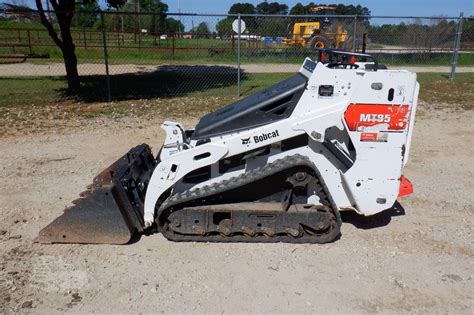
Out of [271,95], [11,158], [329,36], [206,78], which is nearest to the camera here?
[271,95]

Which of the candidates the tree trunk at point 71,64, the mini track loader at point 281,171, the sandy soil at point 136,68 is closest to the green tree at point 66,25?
the tree trunk at point 71,64

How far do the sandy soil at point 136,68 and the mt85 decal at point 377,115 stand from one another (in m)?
14.6

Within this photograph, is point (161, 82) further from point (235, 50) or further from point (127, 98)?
point (235, 50)

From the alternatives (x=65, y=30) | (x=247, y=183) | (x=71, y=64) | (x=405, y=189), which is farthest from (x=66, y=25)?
(x=405, y=189)

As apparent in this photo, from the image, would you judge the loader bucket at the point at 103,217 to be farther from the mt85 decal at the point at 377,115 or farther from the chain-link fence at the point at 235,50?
the chain-link fence at the point at 235,50

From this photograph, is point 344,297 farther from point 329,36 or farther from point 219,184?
point 329,36

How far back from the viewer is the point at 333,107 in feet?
13.0

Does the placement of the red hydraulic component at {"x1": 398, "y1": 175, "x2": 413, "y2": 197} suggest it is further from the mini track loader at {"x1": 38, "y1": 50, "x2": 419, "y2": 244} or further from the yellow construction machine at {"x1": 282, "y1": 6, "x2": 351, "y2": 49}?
the yellow construction machine at {"x1": 282, "y1": 6, "x2": 351, "y2": 49}

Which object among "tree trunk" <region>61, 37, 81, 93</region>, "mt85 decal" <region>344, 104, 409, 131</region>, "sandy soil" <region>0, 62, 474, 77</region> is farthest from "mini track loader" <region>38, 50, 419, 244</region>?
"sandy soil" <region>0, 62, 474, 77</region>

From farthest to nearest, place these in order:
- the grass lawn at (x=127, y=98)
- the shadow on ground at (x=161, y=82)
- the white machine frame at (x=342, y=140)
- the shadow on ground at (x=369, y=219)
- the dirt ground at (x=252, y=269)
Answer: the shadow on ground at (x=161, y=82), the grass lawn at (x=127, y=98), the shadow on ground at (x=369, y=219), the white machine frame at (x=342, y=140), the dirt ground at (x=252, y=269)

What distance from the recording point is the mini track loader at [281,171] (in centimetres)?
396

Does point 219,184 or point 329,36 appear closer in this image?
point 219,184

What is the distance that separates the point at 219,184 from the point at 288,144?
753mm

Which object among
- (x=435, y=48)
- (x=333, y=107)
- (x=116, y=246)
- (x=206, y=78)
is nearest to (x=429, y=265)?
(x=333, y=107)
